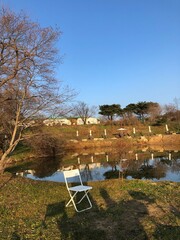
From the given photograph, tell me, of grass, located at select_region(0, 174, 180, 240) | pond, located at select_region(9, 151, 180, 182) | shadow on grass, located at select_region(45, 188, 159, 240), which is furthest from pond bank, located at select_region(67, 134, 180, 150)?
shadow on grass, located at select_region(45, 188, 159, 240)

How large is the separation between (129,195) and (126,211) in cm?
144

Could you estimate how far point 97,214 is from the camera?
5609mm

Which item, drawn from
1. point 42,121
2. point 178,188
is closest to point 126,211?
point 178,188

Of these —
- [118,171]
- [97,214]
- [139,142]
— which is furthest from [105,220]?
[139,142]

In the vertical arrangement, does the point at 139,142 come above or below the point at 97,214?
above

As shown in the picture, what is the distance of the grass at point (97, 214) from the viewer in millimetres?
4520

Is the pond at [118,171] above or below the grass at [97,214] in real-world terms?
below

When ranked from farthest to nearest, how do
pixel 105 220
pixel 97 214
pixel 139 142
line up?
pixel 139 142 → pixel 97 214 → pixel 105 220

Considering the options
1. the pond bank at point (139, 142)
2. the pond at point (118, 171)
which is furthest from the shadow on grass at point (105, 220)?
the pond bank at point (139, 142)

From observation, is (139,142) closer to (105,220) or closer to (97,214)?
(97,214)

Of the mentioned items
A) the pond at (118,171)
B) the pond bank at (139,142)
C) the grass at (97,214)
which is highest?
the pond bank at (139,142)

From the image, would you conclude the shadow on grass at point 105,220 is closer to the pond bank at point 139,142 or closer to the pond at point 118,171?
the pond at point 118,171

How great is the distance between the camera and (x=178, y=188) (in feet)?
25.4

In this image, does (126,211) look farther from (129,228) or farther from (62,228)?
(62,228)
